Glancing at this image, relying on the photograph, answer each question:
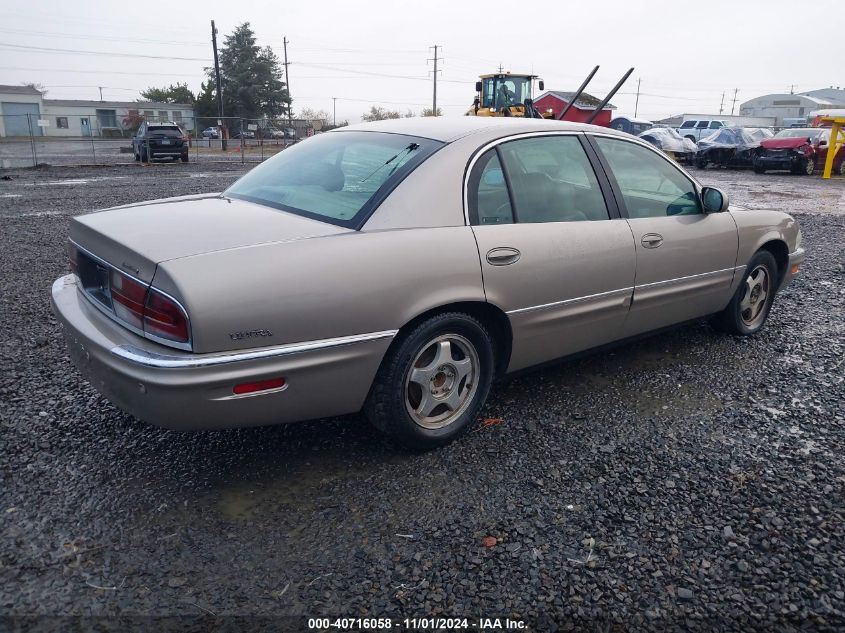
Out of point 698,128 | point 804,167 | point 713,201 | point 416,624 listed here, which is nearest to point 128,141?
point 698,128

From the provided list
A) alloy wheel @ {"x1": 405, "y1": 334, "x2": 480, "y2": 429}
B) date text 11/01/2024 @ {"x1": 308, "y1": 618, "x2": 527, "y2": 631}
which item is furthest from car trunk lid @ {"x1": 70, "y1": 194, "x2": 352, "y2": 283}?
date text 11/01/2024 @ {"x1": 308, "y1": 618, "x2": 527, "y2": 631}

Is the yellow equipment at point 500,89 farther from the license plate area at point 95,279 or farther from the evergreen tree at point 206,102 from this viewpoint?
the evergreen tree at point 206,102

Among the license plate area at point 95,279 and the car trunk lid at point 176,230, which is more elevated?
the car trunk lid at point 176,230

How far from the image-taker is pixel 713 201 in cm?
414

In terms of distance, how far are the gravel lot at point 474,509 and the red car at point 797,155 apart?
20658 mm

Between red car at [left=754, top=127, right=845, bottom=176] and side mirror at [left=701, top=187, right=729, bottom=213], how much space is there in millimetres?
20643

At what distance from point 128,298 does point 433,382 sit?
1.33 meters

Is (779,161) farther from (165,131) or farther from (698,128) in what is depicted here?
(165,131)

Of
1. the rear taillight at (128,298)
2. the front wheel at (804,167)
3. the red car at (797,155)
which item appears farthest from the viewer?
the front wheel at (804,167)

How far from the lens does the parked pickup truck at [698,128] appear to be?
3688 cm

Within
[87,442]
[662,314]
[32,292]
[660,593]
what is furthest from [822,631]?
[32,292]

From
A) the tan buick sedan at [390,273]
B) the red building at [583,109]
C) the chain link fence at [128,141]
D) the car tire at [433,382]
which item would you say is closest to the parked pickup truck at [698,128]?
the red building at [583,109]

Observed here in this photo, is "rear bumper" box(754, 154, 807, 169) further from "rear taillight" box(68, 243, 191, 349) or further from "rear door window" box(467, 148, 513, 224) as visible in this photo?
"rear taillight" box(68, 243, 191, 349)

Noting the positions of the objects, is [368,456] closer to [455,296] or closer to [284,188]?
[455,296]
